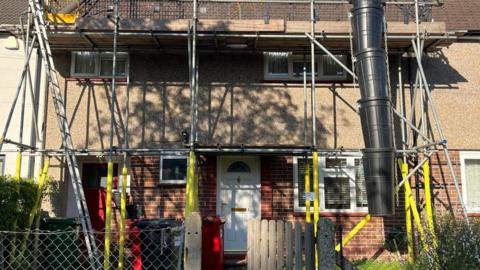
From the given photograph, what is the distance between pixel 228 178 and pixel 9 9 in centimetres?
669

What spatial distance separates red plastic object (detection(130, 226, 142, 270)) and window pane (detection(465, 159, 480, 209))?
7.25m

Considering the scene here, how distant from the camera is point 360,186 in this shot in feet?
36.6

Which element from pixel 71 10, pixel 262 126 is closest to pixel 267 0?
pixel 262 126

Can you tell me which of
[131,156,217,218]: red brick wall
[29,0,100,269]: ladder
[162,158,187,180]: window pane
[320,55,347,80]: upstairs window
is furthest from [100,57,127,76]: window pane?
[320,55,347,80]: upstairs window

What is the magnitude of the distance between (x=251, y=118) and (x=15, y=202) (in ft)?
17.1

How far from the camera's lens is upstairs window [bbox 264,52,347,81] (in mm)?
11500

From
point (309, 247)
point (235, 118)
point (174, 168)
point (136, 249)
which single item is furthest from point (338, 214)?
point (309, 247)

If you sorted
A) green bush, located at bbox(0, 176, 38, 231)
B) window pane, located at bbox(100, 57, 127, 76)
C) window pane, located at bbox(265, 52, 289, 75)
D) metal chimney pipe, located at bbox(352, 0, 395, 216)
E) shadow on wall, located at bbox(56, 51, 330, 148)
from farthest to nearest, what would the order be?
window pane, located at bbox(265, 52, 289, 75), window pane, located at bbox(100, 57, 127, 76), shadow on wall, located at bbox(56, 51, 330, 148), metal chimney pipe, located at bbox(352, 0, 395, 216), green bush, located at bbox(0, 176, 38, 231)

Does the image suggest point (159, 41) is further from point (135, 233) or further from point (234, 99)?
point (135, 233)

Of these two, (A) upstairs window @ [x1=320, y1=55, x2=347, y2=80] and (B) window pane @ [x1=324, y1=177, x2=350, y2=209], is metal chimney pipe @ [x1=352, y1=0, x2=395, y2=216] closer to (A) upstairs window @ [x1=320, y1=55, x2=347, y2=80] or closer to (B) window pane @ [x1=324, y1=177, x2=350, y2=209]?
(A) upstairs window @ [x1=320, y1=55, x2=347, y2=80]

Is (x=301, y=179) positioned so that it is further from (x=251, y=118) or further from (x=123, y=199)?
Answer: (x=123, y=199)

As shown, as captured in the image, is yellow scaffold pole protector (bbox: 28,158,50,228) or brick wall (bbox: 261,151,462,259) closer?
yellow scaffold pole protector (bbox: 28,158,50,228)

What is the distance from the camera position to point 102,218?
11.1 m

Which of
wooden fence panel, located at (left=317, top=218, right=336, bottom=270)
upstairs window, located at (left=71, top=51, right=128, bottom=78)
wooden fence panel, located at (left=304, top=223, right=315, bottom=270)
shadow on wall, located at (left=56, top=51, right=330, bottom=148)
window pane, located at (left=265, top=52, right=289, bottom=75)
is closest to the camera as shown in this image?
wooden fence panel, located at (left=317, top=218, right=336, bottom=270)
